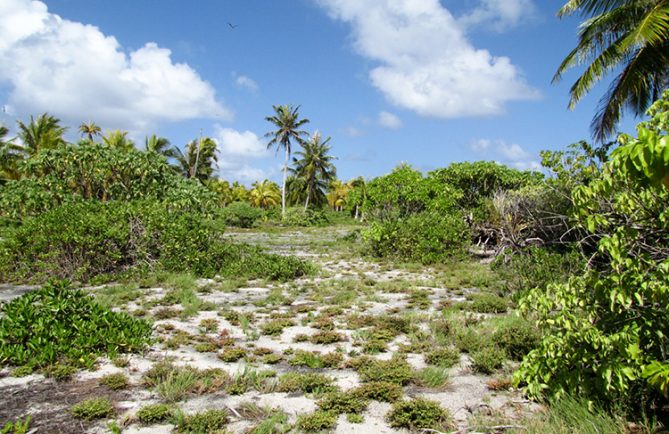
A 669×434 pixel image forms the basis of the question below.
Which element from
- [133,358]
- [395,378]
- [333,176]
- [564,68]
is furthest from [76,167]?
[333,176]

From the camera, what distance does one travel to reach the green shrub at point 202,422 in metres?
3.96

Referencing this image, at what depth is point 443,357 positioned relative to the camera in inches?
225

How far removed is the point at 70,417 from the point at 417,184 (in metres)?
17.2

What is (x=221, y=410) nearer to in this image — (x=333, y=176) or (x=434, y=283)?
(x=434, y=283)

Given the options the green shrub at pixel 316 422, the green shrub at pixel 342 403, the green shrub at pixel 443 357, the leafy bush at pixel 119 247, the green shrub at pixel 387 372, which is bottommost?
the green shrub at pixel 316 422

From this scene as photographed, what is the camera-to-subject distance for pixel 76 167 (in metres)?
15.3

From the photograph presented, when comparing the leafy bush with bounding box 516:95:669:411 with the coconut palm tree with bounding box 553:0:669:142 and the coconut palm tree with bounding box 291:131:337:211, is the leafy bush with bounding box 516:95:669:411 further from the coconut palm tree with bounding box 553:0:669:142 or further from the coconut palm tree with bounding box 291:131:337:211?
the coconut palm tree with bounding box 291:131:337:211

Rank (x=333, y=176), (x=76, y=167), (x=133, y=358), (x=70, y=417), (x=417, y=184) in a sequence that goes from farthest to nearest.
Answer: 1. (x=333, y=176)
2. (x=417, y=184)
3. (x=76, y=167)
4. (x=133, y=358)
5. (x=70, y=417)

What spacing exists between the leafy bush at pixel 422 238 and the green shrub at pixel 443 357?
946 centimetres

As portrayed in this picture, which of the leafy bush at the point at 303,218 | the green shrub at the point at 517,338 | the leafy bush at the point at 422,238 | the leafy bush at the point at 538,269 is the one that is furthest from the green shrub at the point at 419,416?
the leafy bush at the point at 303,218

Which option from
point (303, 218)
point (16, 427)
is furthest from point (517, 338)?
point (303, 218)

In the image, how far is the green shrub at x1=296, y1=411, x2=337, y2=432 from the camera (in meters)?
4.00

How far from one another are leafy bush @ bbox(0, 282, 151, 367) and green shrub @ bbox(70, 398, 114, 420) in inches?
45.6

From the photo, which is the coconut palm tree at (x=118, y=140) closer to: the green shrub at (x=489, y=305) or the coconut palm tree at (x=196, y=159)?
the coconut palm tree at (x=196, y=159)
